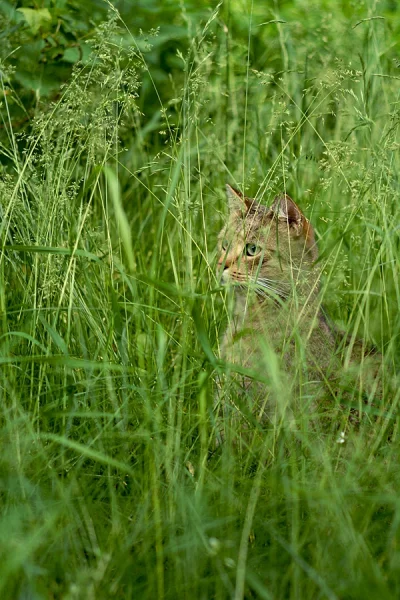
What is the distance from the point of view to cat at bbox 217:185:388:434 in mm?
2727

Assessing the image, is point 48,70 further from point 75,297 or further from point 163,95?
point 75,297

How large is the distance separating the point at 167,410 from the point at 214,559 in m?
0.67

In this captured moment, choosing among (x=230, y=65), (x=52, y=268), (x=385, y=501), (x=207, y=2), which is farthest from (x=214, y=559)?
(x=207, y=2)

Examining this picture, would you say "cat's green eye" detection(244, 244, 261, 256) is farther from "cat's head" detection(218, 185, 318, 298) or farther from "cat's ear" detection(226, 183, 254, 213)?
"cat's ear" detection(226, 183, 254, 213)

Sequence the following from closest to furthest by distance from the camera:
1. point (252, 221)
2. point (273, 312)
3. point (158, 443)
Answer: point (158, 443), point (252, 221), point (273, 312)

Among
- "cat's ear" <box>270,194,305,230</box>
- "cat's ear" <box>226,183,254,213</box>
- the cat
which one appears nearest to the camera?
the cat

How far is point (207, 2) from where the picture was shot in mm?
4777

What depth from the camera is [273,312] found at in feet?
11.5

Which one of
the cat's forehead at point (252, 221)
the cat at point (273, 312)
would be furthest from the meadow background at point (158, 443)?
the cat's forehead at point (252, 221)

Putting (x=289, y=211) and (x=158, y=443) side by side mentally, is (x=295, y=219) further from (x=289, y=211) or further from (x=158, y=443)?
(x=158, y=443)

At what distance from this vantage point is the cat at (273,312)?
273 centimetres

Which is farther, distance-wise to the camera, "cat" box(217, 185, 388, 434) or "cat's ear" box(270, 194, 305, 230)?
"cat's ear" box(270, 194, 305, 230)

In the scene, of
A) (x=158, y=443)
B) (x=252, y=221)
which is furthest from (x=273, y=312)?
(x=158, y=443)

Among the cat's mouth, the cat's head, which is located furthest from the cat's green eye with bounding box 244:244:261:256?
the cat's mouth
